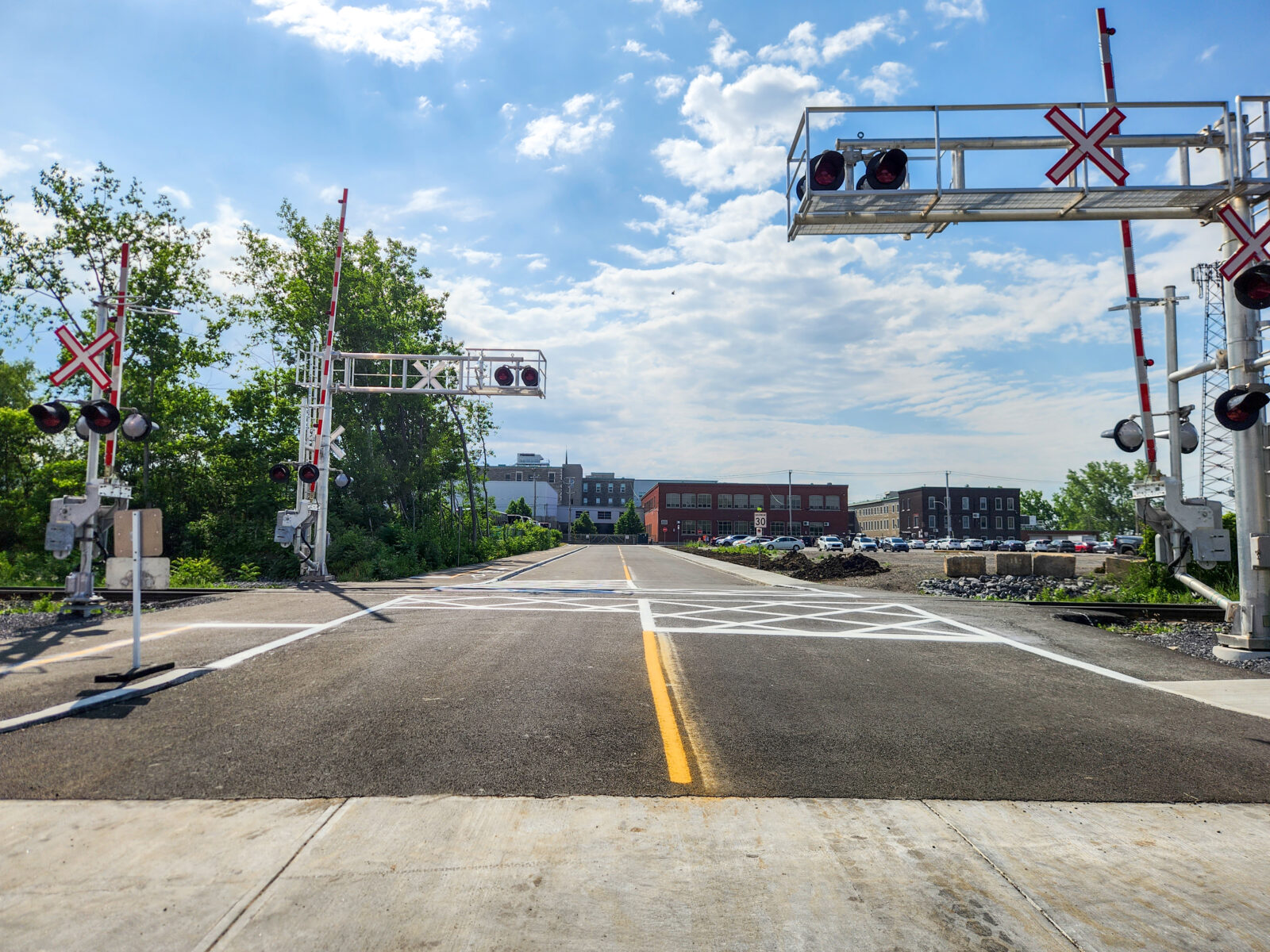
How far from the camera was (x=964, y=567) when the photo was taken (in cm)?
2481

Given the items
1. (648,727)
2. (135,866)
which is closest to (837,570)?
(648,727)

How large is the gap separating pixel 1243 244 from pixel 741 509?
10993 centimetres

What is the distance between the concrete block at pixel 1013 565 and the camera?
24484 mm

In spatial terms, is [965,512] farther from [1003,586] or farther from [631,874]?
[631,874]

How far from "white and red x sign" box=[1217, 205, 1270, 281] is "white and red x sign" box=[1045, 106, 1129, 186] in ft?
4.16

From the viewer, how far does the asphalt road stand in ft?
13.7

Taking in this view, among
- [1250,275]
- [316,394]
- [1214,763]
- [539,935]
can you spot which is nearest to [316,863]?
[539,935]

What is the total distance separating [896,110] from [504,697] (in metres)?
9.05

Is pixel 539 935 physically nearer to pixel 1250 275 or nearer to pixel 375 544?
pixel 1250 275

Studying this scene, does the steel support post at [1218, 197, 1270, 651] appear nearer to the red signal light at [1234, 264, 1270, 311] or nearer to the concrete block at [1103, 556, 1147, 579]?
the red signal light at [1234, 264, 1270, 311]

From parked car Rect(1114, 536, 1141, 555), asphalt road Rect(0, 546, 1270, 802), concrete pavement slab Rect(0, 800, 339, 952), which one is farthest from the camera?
parked car Rect(1114, 536, 1141, 555)

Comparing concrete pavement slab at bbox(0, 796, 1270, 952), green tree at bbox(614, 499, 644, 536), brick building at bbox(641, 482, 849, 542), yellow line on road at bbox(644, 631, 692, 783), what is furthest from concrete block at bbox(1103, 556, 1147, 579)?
green tree at bbox(614, 499, 644, 536)

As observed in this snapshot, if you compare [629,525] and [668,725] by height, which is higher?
[668,725]

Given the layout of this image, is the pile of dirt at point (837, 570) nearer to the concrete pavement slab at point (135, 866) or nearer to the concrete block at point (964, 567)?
the concrete block at point (964, 567)
